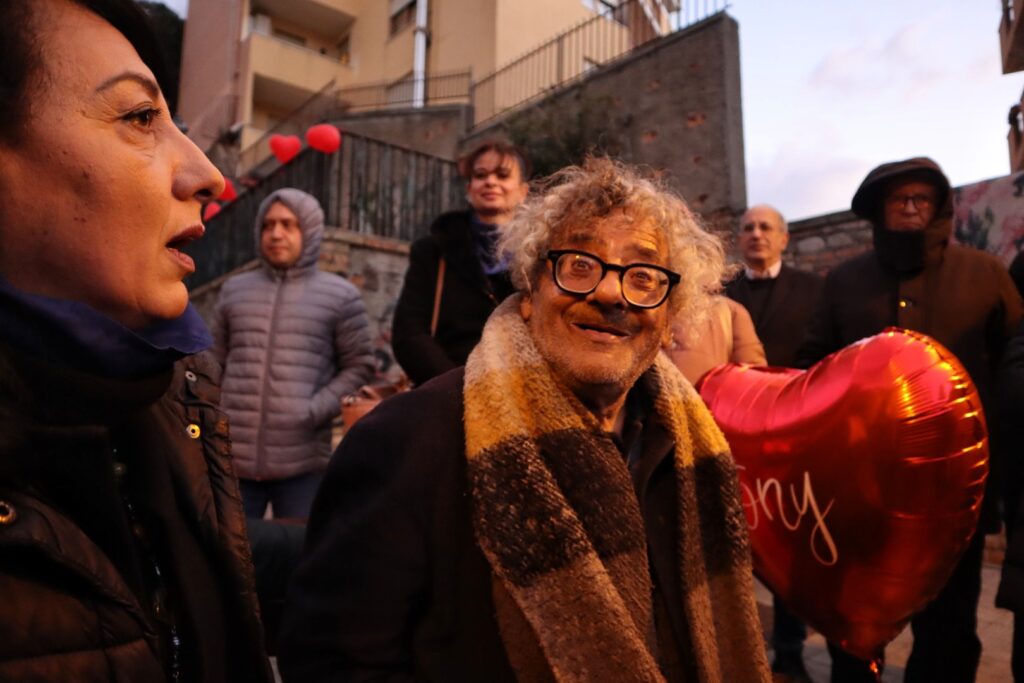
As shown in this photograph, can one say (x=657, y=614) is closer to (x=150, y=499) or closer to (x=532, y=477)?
(x=532, y=477)

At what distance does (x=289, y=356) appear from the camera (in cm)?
311

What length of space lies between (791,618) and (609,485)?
2310 millimetres

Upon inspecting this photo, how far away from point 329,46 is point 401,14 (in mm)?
4005

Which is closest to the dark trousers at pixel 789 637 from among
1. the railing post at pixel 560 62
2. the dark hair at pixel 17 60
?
the dark hair at pixel 17 60

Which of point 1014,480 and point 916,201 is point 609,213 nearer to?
point 1014,480

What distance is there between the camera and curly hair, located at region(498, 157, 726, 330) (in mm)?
1644

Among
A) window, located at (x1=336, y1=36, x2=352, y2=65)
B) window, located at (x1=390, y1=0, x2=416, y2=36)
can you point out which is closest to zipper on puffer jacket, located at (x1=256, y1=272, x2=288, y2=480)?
window, located at (x1=390, y1=0, x2=416, y2=36)

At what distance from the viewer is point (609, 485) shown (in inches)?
55.7

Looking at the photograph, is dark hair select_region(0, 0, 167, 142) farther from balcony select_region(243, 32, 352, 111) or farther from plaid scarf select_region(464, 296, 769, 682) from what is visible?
balcony select_region(243, 32, 352, 111)

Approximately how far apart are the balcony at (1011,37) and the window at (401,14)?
14543mm

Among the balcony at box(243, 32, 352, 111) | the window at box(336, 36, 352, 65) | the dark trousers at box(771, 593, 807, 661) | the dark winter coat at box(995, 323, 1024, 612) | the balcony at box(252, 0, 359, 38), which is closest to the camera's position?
the dark winter coat at box(995, 323, 1024, 612)

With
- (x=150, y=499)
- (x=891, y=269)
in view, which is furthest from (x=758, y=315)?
(x=150, y=499)

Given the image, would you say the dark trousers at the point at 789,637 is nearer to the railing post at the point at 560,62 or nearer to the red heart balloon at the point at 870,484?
the red heart balloon at the point at 870,484

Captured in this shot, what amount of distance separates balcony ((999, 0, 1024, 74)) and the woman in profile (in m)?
10.6
